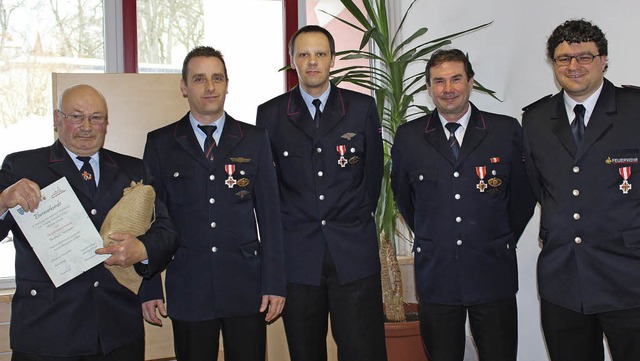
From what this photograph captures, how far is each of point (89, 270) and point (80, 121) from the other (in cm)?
51

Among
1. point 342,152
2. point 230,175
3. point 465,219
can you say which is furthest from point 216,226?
point 465,219

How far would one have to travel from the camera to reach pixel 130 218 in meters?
2.08

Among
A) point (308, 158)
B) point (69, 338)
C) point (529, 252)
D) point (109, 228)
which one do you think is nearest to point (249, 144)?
point (308, 158)

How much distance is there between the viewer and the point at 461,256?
2508 millimetres

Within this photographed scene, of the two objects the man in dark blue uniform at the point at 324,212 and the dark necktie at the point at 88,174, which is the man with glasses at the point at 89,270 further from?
the man in dark blue uniform at the point at 324,212

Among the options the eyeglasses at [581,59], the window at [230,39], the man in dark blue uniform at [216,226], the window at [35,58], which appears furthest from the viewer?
the window at [230,39]

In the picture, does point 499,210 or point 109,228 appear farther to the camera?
point 499,210

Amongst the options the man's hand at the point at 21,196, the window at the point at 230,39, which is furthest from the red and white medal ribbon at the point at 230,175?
the window at the point at 230,39

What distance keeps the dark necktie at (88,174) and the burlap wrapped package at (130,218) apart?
0.35 feet

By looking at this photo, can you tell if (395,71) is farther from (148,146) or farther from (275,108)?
(148,146)

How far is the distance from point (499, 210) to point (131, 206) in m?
1.45

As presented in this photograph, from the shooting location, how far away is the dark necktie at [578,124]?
2.25 m

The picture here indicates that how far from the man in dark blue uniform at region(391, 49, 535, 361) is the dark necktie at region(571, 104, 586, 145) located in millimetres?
351

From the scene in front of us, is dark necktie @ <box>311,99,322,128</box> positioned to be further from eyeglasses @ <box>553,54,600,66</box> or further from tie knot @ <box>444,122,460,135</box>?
eyeglasses @ <box>553,54,600,66</box>
